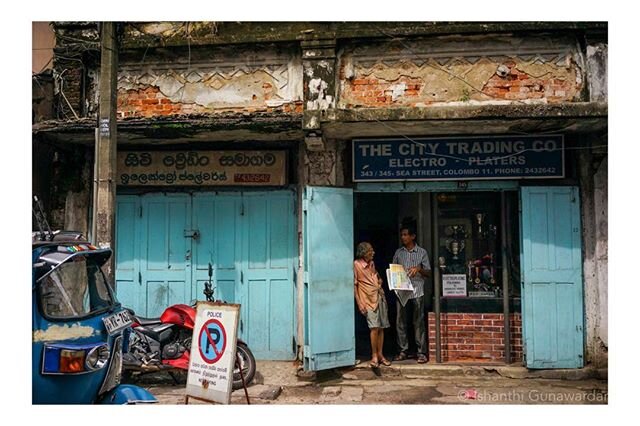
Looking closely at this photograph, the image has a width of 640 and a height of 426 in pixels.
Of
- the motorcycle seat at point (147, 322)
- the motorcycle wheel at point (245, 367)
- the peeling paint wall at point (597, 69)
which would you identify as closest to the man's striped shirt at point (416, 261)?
the motorcycle wheel at point (245, 367)

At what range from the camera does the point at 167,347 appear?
645 cm

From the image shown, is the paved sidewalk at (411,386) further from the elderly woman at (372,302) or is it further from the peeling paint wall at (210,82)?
the peeling paint wall at (210,82)

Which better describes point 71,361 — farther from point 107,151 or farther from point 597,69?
point 597,69

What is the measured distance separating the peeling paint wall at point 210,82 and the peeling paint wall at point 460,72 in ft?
2.53

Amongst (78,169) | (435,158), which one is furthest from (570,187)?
(78,169)

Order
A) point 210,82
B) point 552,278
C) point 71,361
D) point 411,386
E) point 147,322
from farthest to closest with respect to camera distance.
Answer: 1. point 210,82
2. point 552,278
3. point 411,386
4. point 147,322
5. point 71,361

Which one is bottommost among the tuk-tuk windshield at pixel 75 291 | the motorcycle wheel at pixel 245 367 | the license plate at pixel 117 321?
the motorcycle wheel at pixel 245 367

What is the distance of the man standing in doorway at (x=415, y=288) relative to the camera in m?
7.56

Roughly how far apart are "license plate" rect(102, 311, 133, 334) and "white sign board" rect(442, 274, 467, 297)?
4.50m

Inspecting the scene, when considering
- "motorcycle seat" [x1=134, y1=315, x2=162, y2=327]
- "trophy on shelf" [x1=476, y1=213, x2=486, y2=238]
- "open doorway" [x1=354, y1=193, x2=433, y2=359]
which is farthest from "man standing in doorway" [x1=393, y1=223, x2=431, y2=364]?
"motorcycle seat" [x1=134, y1=315, x2=162, y2=327]

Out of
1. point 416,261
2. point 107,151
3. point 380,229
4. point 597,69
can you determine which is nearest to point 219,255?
point 107,151

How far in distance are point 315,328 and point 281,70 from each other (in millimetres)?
3308

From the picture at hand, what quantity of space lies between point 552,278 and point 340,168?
3084 millimetres

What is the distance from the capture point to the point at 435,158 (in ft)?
24.0
